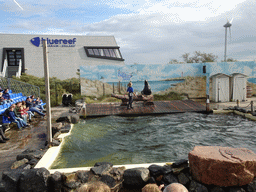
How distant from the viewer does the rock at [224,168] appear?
3.68m

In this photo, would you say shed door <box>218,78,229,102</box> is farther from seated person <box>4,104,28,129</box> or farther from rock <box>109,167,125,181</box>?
rock <box>109,167,125,181</box>

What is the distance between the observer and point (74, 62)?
26234mm

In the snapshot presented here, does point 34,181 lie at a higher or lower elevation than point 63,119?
lower

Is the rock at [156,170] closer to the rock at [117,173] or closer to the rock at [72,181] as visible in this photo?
the rock at [117,173]

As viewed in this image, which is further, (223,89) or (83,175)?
(223,89)

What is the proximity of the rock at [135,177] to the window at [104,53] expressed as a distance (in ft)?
76.4

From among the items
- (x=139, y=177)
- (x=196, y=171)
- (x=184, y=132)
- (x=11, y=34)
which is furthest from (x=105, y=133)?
(x=11, y=34)

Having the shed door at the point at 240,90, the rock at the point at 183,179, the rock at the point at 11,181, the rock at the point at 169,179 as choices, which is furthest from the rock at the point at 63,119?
the shed door at the point at 240,90

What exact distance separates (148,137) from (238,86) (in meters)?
11.5

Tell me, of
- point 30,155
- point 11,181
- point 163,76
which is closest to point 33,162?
point 30,155

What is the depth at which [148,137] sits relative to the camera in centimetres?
791

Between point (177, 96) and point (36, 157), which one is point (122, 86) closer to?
point (177, 96)

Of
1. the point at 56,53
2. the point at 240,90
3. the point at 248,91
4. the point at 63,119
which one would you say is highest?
the point at 56,53

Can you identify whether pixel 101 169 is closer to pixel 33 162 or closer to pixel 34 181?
pixel 34 181
